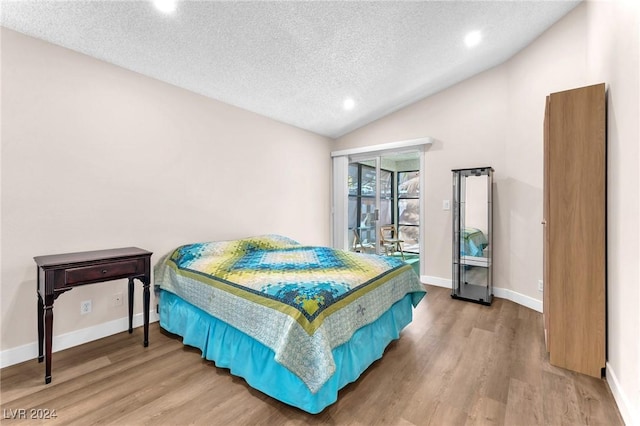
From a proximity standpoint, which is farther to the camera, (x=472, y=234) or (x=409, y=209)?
(x=409, y=209)

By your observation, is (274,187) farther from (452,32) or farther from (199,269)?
(452,32)

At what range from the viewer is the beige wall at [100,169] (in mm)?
2053

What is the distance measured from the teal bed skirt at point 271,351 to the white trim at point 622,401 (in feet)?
4.19

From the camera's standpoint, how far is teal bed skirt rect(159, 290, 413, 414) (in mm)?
1555

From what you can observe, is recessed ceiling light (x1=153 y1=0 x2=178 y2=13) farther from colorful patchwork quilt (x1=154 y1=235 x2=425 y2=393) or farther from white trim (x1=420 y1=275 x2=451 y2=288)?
white trim (x1=420 y1=275 x2=451 y2=288)

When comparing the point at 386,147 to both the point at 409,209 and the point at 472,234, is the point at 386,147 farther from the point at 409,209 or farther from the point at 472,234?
the point at 472,234

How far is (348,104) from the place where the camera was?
394 centimetres

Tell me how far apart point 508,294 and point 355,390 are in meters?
2.64

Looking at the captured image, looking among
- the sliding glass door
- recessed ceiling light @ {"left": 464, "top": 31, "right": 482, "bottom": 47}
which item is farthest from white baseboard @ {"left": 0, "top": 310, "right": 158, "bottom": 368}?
recessed ceiling light @ {"left": 464, "top": 31, "right": 482, "bottom": 47}

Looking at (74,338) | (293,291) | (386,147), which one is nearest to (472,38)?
(386,147)

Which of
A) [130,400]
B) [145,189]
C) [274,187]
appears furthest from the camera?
[274,187]

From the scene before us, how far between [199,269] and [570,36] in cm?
403

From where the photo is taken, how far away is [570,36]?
2732 millimetres

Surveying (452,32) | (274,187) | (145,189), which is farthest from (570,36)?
(145,189)
